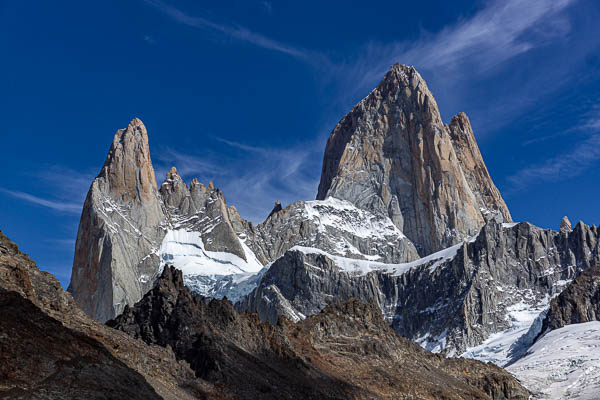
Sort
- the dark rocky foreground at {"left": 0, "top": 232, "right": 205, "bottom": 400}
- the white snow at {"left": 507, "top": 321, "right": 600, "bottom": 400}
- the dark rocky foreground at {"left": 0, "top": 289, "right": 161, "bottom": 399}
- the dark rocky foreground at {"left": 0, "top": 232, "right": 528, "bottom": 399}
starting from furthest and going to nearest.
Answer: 1. the white snow at {"left": 507, "top": 321, "right": 600, "bottom": 400}
2. the dark rocky foreground at {"left": 0, "top": 232, "right": 528, "bottom": 399}
3. the dark rocky foreground at {"left": 0, "top": 232, "right": 205, "bottom": 400}
4. the dark rocky foreground at {"left": 0, "top": 289, "right": 161, "bottom": 399}

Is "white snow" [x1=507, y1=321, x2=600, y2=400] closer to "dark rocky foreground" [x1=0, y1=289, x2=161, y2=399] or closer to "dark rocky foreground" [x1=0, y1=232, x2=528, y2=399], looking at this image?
"dark rocky foreground" [x1=0, y1=232, x2=528, y2=399]

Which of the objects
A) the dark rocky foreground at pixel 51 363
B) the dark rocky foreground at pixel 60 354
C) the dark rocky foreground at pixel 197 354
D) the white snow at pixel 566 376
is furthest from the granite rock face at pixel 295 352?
the dark rocky foreground at pixel 51 363

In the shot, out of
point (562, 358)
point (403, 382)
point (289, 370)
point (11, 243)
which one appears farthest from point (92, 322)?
point (562, 358)

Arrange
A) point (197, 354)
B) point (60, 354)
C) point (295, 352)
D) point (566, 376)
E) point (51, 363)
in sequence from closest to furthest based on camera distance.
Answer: point (51, 363) < point (60, 354) < point (197, 354) < point (295, 352) < point (566, 376)

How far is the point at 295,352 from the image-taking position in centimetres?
11375

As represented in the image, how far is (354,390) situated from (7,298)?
56541 millimetres

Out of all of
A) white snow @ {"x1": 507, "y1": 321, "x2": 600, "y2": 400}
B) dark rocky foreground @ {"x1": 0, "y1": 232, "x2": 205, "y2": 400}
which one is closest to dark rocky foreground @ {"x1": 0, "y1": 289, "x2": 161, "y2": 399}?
dark rocky foreground @ {"x1": 0, "y1": 232, "x2": 205, "y2": 400}

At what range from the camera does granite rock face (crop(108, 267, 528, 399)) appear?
301 feet

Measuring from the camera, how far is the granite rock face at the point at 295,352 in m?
91.9

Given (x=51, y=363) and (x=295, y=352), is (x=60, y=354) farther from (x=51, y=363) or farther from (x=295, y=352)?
(x=295, y=352)

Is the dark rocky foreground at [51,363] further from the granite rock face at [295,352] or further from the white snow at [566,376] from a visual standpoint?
the white snow at [566,376]

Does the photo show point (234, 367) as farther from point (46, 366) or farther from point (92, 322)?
point (46, 366)

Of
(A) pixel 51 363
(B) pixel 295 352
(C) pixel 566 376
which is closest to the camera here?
(A) pixel 51 363

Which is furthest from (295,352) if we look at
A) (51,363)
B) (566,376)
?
(566,376)
